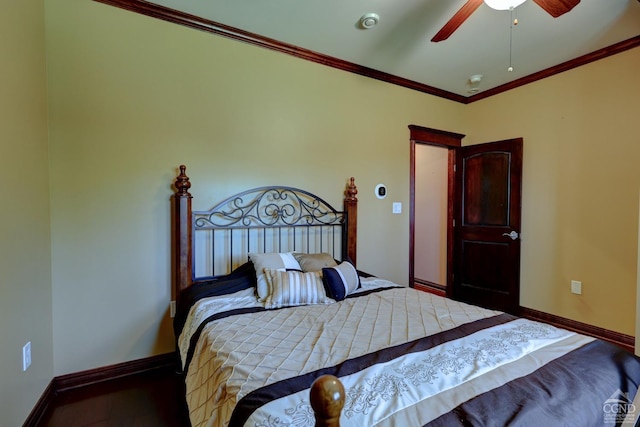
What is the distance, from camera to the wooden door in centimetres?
340

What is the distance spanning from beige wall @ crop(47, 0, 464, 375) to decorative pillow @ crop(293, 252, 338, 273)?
2.35ft

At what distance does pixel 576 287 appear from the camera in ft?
9.75

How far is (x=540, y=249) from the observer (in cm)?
326

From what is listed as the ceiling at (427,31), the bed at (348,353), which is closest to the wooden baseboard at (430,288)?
the bed at (348,353)

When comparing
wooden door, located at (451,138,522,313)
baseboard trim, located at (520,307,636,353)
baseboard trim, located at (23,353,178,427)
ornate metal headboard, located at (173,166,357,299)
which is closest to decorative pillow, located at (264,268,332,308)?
ornate metal headboard, located at (173,166,357,299)

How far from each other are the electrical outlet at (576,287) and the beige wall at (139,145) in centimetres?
280

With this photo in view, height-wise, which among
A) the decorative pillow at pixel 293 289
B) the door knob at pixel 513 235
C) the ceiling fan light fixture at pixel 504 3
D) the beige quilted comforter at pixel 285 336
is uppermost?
the ceiling fan light fixture at pixel 504 3

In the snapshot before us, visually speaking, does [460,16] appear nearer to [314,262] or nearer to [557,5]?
[557,5]

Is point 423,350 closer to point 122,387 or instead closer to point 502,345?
point 502,345

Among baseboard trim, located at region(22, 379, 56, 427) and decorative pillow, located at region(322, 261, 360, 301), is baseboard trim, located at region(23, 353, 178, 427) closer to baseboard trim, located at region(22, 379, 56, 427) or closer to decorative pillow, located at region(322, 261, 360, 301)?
baseboard trim, located at region(22, 379, 56, 427)

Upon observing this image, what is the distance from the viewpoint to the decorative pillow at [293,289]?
76.6 inches

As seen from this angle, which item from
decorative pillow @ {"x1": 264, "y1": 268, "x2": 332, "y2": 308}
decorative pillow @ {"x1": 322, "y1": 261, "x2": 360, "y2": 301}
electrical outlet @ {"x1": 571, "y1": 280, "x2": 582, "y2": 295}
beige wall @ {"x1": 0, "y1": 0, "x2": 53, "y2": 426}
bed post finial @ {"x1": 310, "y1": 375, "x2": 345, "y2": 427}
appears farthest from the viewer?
electrical outlet @ {"x1": 571, "y1": 280, "x2": 582, "y2": 295}

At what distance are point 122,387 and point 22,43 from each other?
7.14 ft

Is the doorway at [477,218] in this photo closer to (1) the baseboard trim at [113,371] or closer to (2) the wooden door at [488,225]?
(2) the wooden door at [488,225]
